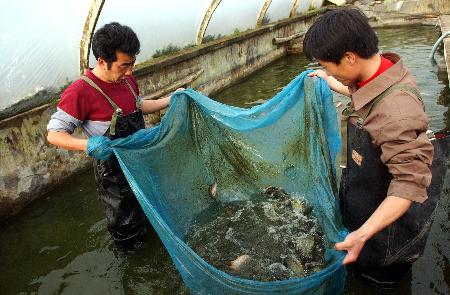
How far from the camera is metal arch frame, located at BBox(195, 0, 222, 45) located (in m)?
8.34

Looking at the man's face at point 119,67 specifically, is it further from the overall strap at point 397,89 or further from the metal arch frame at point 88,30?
the metal arch frame at point 88,30

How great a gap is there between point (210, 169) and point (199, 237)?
65 centimetres

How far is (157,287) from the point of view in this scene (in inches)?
119

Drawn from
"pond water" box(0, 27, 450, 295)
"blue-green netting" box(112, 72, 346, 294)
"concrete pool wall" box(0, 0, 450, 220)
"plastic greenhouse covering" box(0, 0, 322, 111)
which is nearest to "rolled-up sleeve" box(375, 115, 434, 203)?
"blue-green netting" box(112, 72, 346, 294)

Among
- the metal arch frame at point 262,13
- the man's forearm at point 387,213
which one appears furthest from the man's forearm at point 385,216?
the metal arch frame at point 262,13

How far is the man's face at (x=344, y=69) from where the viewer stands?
167cm

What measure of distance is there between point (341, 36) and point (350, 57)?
0.42 feet

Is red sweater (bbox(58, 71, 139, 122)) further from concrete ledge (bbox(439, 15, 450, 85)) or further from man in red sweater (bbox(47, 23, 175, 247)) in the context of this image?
concrete ledge (bbox(439, 15, 450, 85))

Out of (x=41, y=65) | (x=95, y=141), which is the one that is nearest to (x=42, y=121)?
(x=41, y=65)

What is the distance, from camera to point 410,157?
152cm

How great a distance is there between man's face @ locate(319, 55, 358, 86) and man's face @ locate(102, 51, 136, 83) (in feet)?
4.68

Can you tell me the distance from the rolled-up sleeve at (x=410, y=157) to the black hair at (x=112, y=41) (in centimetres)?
178

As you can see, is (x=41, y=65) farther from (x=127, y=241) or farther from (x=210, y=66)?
(x=210, y=66)

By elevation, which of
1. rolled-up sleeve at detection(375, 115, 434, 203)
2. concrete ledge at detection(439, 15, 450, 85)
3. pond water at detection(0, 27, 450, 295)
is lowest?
pond water at detection(0, 27, 450, 295)
